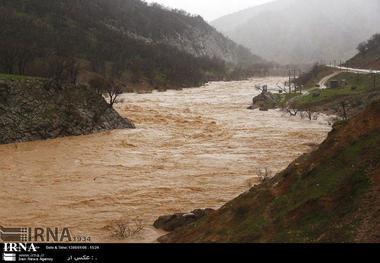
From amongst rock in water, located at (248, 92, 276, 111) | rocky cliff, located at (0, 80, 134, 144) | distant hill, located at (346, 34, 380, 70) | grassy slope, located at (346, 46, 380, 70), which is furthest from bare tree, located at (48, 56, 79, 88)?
distant hill, located at (346, 34, 380, 70)

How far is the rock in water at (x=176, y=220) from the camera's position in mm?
17575

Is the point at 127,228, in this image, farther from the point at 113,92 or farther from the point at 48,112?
the point at 113,92

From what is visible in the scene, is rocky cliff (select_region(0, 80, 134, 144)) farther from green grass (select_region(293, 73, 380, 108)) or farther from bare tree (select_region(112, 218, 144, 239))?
green grass (select_region(293, 73, 380, 108))

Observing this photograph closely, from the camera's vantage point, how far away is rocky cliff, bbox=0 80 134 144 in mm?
38969

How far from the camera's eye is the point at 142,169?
1127 inches

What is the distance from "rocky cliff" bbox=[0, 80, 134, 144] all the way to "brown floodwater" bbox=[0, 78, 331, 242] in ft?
5.87

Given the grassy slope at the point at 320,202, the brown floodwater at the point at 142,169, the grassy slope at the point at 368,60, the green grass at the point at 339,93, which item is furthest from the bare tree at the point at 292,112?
the grassy slope at the point at 320,202

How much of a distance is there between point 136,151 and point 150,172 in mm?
7414

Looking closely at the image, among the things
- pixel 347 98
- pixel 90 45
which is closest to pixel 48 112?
pixel 347 98

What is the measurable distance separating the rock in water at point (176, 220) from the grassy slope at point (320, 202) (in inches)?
50.4

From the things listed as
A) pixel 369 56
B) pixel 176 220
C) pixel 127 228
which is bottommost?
pixel 127 228

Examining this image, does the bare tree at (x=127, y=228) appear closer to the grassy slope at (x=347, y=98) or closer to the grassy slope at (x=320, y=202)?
the grassy slope at (x=320, y=202)

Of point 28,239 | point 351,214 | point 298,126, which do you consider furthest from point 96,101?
point 351,214

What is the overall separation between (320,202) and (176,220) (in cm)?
655
